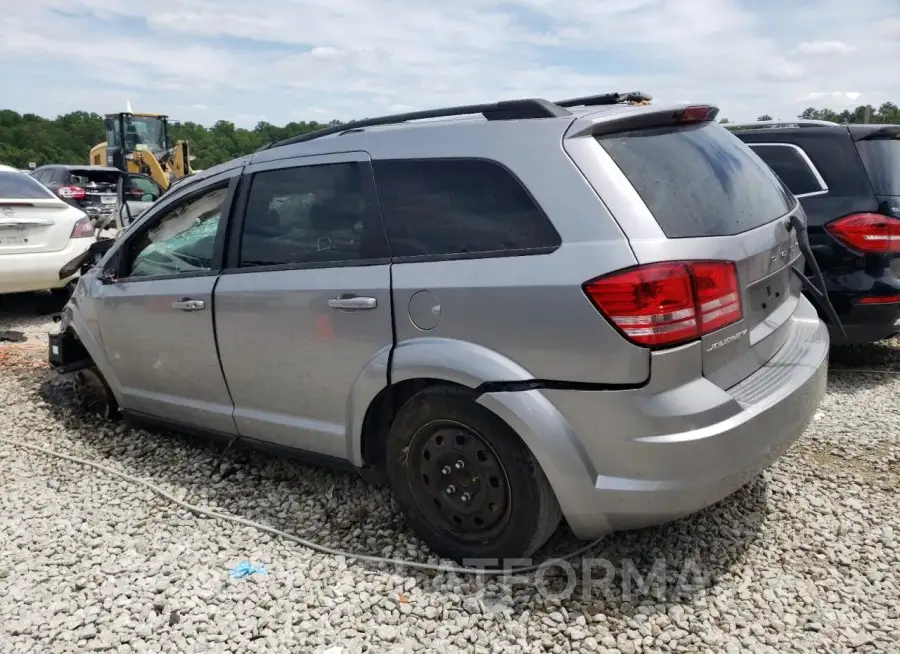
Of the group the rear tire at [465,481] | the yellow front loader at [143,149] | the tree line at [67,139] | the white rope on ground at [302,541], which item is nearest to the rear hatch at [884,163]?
the white rope on ground at [302,541]

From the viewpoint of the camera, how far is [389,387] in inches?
118

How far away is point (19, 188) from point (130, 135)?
16257 mm

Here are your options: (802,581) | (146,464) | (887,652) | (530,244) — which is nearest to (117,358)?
(146,464)

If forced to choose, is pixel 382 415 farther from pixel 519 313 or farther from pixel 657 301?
pixel 657 301

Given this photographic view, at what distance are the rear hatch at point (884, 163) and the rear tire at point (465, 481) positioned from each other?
3393 millimetres

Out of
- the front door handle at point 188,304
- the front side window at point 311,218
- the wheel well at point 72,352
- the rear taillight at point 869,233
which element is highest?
the front side window at point 311,218

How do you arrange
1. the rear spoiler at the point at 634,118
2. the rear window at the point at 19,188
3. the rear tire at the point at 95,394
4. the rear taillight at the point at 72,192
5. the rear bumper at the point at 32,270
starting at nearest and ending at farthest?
1. the rear spoiler at the point at 634,118
2. the rear tire at the point at 95,394
3. the rear bumper at the point at 32,270
4. the rear window at the point at 19,188
5. the rear taillight at the point at 72,192

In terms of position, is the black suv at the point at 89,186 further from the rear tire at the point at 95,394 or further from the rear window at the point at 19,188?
the rear tire at the point at 95,394

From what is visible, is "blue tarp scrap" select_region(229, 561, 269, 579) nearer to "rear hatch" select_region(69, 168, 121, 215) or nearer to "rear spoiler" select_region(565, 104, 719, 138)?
"rear spoiler" select_region(565, 104, 719, 138)

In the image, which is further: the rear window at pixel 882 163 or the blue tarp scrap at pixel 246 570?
the rear window at pixel 882 163

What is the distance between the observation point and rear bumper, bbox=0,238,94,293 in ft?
24.0

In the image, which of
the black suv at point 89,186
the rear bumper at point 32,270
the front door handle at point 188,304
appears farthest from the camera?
the black suv at point 89,186

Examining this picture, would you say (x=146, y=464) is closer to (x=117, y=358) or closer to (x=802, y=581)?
(x=117, y=358)

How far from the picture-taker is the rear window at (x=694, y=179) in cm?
261
